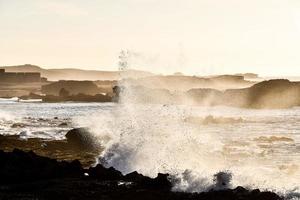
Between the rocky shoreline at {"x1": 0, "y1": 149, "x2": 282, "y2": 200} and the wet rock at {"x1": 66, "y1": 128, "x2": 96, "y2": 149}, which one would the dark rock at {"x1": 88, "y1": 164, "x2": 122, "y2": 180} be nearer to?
the rocky shoreline at {"x1": 0, "y1": 149, "x2": 282, "y2": 200}

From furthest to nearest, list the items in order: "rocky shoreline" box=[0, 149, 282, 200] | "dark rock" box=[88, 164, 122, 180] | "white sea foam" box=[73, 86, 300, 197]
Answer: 1. "dark rock" box=[88, 164, 122, 180]
2. "white sea foam" box=[73, 86, 300, 197]
3. "rocky shoreline" box=[0, 149, 282, 200]

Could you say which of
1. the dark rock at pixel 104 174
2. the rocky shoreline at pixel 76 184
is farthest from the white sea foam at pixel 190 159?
the dark rock at pixel 104 174

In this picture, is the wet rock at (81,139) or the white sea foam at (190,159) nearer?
the white sea foam at (190,159)

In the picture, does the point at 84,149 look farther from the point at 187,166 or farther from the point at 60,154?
the point at 187,166

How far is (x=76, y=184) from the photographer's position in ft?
70.8

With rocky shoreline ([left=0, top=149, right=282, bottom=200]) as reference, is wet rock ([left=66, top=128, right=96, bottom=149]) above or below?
below

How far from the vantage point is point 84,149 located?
41781mm

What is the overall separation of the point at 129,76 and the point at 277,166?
1420cm

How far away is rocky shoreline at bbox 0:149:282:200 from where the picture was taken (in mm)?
19438

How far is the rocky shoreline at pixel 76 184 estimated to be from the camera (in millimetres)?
19438

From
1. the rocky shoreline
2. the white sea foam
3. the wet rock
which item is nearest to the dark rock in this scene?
the rocky shoreline

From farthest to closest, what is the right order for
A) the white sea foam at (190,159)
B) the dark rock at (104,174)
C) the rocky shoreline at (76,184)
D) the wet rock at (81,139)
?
the wet rock at (81,139), the dark rock at (104,174), the white sea foam at (190,159), the rocky shoreline at (76,184)

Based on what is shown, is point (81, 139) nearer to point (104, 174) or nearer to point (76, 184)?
point (104, 174)

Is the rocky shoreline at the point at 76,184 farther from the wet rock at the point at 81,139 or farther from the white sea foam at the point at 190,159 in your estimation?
the wet rock at the point at 81,139
